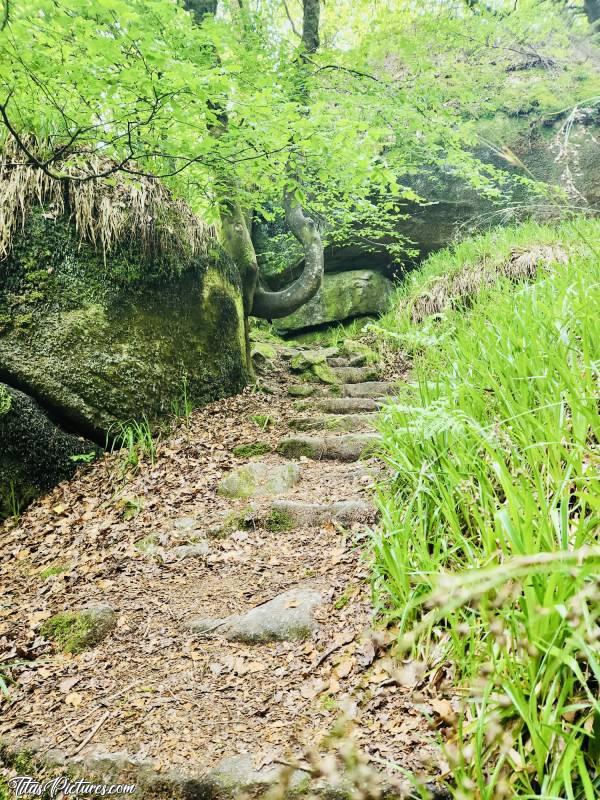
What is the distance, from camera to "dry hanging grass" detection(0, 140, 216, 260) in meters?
4.31

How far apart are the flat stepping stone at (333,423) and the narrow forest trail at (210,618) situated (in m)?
0.02

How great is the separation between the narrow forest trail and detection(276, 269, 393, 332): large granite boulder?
5546mm

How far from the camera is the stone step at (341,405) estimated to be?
5.35 m

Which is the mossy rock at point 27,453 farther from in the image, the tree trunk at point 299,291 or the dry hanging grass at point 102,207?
the tree trunk at point 299,291

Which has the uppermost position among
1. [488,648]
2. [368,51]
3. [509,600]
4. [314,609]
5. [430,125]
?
[368,51]

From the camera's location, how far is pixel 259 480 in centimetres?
393

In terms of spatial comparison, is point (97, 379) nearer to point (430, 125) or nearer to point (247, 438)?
point (247, 438)

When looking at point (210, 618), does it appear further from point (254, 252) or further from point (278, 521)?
point (254, 252)

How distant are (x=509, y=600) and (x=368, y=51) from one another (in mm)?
7796

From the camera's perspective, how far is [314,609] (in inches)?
92.2

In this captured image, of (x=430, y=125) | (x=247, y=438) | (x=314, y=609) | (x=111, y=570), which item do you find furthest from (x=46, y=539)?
(x=430, y=125)

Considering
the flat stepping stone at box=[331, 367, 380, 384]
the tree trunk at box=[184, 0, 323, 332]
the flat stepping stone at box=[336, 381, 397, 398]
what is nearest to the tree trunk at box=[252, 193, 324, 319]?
the tree trunk at box=[184, 0, 323, 332]

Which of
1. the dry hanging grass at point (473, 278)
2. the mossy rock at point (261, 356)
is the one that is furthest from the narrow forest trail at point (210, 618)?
the dry hanging grass at point (473, 278)

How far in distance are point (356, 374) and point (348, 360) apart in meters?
0.83
